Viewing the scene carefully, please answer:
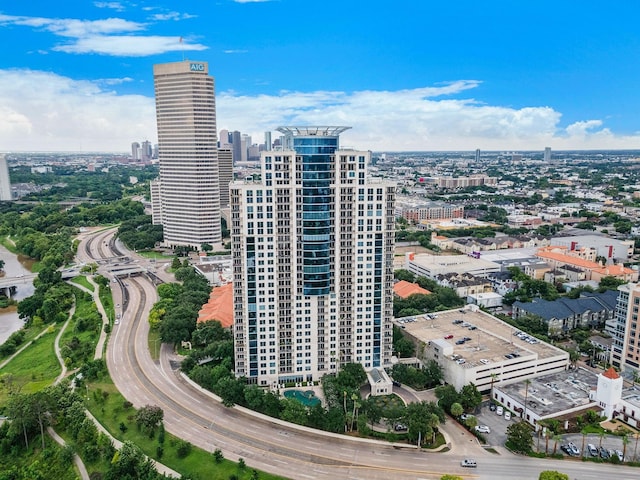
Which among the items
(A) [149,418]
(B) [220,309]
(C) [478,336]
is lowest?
(A) [149,418]

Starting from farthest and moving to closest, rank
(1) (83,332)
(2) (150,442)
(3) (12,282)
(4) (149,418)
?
(3) (12,282), (1) (83,332), (4) (149,418), (2) (150,442)

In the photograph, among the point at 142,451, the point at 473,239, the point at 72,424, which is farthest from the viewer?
the point at 473,239

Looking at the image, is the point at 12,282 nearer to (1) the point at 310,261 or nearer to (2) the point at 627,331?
(1) the point at 310,261

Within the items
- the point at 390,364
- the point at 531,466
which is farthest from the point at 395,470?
the point at 390,364

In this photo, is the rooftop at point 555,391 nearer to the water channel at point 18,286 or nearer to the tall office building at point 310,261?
the tall office building at point 310,261

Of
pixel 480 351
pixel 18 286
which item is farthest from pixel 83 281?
pixel 480 351

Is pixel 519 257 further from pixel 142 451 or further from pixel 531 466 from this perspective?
pixel 142 451
